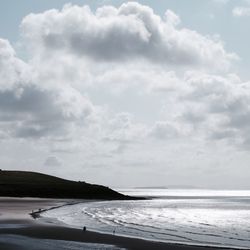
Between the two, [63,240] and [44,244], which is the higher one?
[63,240]

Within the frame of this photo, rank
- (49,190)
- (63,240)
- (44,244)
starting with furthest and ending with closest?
(49,190) → (63,240) → (44,244)

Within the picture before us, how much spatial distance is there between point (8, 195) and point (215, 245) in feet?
365

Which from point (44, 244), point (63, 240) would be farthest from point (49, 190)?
point (44, 244)

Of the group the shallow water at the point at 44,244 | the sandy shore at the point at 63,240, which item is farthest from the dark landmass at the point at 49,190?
the shallow water at the point at 44,244

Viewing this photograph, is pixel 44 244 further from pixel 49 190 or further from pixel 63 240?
pixel 49 190

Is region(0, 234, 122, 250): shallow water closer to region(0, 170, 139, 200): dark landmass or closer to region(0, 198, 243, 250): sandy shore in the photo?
region(0, 198, 243, 250): sandy shore

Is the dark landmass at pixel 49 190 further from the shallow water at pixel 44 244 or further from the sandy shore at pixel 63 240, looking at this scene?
the shallow water at pixel 44 244

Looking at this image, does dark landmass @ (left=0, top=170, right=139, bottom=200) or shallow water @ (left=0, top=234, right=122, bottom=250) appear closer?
shallow water @ (left=0, top=234, right=122, bottom=250)

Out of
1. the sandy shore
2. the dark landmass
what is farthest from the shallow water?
the dark landmass

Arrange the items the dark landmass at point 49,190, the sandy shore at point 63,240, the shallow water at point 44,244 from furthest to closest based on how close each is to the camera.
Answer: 1. the dark landmass at point 49,190
2. the sandy shore at point 63,240
3. the shallow water at point 44,244

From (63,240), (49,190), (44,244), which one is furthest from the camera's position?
(49,190)

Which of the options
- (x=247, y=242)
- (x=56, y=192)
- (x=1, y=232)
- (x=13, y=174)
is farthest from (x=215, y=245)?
(x=13, y=174)

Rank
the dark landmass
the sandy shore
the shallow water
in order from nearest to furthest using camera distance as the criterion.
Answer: the shallow water → the sandy shore → the dark landmass

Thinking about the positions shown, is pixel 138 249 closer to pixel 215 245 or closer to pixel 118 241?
pixel 118 241
